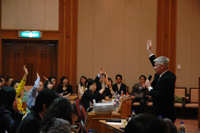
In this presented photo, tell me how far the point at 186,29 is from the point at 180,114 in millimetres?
3272

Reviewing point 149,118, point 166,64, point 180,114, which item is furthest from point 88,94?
point 149,118

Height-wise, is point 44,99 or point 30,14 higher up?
point 30,14

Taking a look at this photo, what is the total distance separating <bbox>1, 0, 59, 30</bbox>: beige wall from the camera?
971 cm

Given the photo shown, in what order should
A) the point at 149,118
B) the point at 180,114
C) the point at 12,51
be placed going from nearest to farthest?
the point at 149,118 < the point at 180,114 < the point at 12,51

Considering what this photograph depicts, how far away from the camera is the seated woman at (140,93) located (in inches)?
368

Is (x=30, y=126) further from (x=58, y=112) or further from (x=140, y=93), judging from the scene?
(x=140, y=93)

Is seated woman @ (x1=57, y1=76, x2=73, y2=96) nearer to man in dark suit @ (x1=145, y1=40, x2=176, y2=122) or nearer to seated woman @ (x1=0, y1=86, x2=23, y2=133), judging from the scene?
seated woman @ (x1=0, y1=86, x2=23, y2=133)

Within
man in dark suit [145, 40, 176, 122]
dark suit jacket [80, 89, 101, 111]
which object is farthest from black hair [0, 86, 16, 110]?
dark suit jacket [80, 89, 101, 111]

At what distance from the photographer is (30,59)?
10.2 m

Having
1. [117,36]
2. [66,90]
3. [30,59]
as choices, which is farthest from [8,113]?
[117,36]

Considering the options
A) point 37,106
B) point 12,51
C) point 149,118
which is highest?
point 12,51

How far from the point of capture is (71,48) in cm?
1010

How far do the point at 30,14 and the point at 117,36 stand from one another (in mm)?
3326

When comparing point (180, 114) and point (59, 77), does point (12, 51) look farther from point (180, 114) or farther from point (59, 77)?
point (180, 114)
